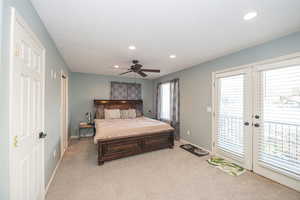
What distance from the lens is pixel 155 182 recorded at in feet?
7.22

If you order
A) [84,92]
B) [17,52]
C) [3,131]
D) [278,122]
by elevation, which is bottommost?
[278,122]

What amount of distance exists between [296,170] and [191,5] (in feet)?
9.72

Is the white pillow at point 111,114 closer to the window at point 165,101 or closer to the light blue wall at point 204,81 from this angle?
the window at point 165,101

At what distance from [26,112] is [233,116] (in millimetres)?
3622

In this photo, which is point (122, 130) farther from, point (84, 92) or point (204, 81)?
point (84, 92)

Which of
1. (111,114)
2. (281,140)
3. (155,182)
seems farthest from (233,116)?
(111,114)

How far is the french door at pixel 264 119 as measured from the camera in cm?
206

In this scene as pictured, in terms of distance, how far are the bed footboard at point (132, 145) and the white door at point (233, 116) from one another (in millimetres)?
1372

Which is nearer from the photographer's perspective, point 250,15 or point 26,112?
point 26,112

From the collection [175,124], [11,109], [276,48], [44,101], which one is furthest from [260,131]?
[44,101]

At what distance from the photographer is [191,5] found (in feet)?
4.83

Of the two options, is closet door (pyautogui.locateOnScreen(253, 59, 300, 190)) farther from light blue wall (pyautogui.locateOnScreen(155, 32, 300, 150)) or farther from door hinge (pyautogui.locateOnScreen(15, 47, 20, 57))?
door hinge (pyautogui.locateOnScreen(15, 47, 20, 57))

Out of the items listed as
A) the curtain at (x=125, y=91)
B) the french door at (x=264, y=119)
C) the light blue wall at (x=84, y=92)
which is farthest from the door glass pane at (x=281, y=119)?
the light blue wall at (x=84, y=92)

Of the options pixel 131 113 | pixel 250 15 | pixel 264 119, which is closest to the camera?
pixel 250 15
